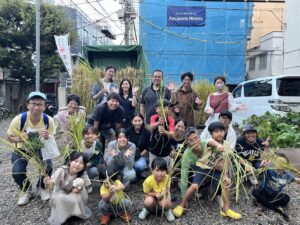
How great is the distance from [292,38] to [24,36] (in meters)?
12.3

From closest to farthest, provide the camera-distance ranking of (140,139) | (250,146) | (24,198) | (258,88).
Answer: (24,198) → (250,146) → (140,139) → (258,88)

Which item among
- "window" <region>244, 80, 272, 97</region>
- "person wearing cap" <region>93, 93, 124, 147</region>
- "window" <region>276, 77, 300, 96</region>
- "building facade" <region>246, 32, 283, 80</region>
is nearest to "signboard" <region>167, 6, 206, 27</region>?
Answer: "building facade" <region>246, 32, 283, 80</region>

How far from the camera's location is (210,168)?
3.20 metres

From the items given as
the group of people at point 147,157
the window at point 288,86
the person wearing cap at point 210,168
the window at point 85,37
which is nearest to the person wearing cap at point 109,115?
the group of people at point 147,157

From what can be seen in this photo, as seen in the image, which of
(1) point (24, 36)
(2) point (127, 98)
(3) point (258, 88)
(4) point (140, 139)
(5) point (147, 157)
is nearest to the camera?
(4) point (140, 139)

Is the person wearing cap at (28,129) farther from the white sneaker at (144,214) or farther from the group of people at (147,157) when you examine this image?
the white sneaker at (144,214)

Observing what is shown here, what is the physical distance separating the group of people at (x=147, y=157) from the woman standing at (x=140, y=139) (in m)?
0.01

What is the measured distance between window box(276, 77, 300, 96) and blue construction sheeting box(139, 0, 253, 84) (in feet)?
37.2

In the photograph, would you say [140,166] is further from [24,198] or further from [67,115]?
[24,198]

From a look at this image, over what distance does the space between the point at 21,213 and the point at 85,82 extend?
15.5ft

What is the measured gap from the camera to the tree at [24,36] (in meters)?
13.1

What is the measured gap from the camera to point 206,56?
1861cm

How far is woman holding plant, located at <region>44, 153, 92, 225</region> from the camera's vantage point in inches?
117

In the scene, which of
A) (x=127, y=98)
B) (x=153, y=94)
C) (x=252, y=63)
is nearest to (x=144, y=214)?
(x=153, y=94)
